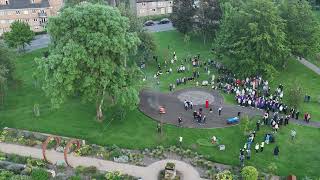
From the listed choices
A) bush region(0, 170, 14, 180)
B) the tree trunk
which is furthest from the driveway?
bush region(0, 170, 14, 180)

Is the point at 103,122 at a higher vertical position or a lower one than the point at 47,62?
lower

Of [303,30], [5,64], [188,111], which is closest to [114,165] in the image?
[188,111]

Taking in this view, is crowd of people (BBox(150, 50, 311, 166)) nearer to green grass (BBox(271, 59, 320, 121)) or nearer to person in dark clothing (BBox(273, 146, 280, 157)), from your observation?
person in dark clothing (BBox(273, 146, 280, 157))

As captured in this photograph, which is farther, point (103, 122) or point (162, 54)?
point (162, 54)

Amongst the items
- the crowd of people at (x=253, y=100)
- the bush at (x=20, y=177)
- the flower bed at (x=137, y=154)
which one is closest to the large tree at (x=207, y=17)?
the crowd of people at (x=253, y=100)

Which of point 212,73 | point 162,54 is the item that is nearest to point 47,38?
point 162,54

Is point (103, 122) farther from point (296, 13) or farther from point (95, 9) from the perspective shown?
point (296, 13)

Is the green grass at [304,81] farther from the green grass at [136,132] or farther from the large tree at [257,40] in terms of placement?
the large tree at [257,40]
